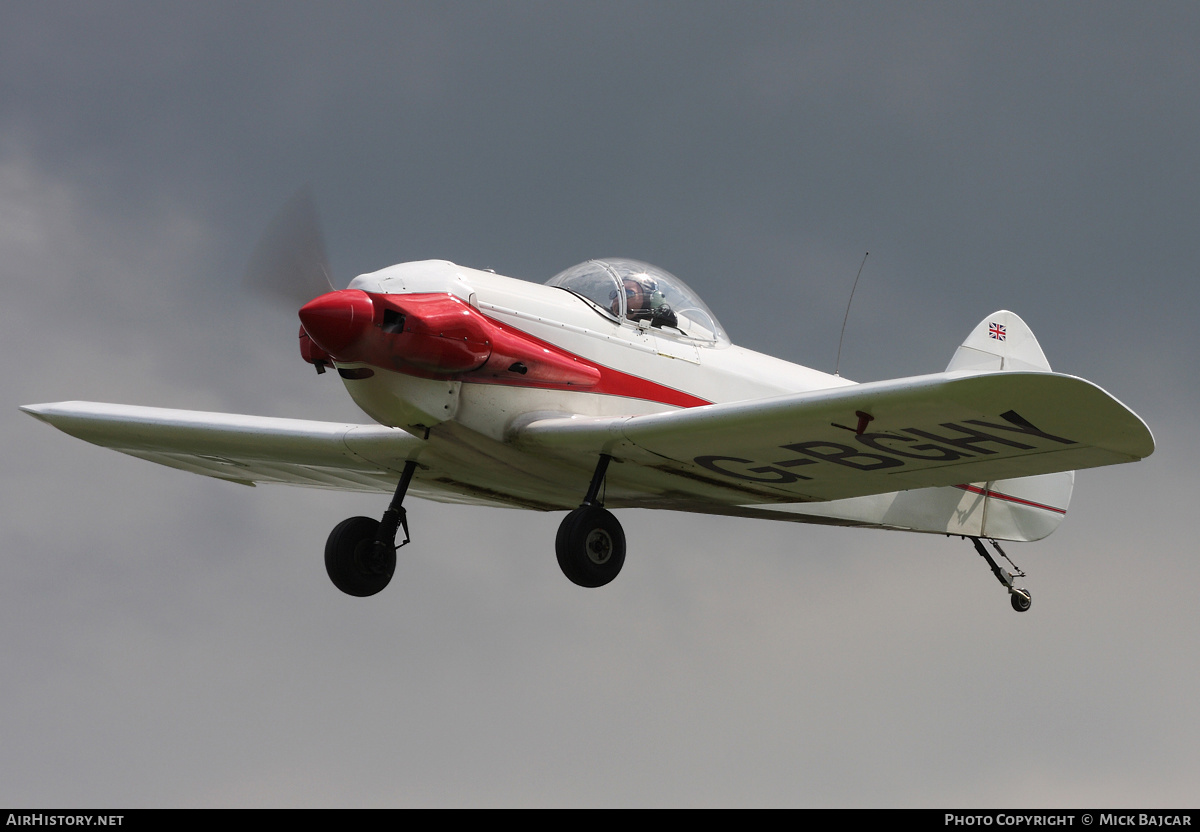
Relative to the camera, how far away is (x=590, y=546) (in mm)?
10148

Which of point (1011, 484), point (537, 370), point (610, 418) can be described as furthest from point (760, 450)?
point (1011, 484)

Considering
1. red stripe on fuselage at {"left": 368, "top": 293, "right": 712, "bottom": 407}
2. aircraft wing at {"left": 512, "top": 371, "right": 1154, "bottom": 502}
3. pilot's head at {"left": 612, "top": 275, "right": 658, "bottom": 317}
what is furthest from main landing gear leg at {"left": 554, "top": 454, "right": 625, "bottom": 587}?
pilot's head at {"left": 612, "top": 275, "right": 658, "bottom": 317}

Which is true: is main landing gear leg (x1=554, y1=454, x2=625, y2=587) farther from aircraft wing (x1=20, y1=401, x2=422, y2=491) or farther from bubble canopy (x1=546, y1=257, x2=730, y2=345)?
aircraft wing (x1=20, y1=401, x2=422, y2=491)

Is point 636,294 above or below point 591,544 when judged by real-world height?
above

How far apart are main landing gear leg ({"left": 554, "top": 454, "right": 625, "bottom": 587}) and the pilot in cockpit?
5.35ft

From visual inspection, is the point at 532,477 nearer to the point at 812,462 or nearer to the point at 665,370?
the point at 665,370

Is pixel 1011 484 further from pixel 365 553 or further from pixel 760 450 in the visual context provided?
pixel 365 553

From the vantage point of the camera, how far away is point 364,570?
1147 cm

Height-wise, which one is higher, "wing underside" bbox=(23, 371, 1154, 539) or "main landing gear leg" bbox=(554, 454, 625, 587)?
"wing underside" bbox=(23, 371, 1154, 539)

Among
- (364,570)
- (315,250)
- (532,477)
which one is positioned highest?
(315,250)

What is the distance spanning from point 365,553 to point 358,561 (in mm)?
93

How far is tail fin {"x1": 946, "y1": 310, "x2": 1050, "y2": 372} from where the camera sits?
14.5m

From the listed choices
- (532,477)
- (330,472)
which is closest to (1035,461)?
(532,477)

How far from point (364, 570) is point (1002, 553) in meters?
7.20
